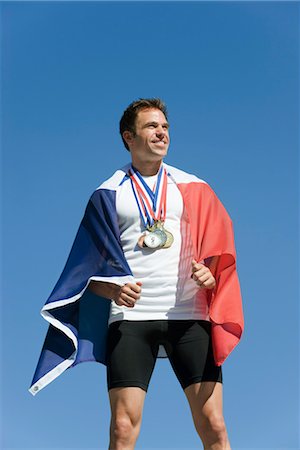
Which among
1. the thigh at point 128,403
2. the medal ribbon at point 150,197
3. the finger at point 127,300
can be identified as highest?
the medal ribbon at point 150,197

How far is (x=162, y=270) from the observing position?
5.23m

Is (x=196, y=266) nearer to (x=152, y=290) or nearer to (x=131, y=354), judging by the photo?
(x=152, y=290)

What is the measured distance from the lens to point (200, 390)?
4980 millimetres

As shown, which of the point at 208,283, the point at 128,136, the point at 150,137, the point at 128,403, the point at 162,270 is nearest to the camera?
the point at 128,403

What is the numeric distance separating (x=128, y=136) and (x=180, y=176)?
492mm

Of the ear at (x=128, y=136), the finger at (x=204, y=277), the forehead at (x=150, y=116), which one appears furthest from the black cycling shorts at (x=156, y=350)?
the forehead at (x=150, y=116)

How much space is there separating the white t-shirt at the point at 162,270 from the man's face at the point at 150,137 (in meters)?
0.31

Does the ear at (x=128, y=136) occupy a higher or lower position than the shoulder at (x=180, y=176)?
higher

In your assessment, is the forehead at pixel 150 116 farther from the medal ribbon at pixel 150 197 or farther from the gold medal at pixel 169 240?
the gold medal at pixel 169 240

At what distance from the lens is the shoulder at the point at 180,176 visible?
5.61 m

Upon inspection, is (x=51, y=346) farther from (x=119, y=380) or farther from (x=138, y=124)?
(x=138, y=124)

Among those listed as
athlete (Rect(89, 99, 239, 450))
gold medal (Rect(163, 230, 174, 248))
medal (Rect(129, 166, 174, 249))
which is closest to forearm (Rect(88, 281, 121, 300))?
athlete (Rect(89, 99, 239, 450))

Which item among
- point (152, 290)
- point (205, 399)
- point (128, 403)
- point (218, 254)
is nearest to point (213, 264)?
point (218, 254)

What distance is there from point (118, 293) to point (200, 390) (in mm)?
838
